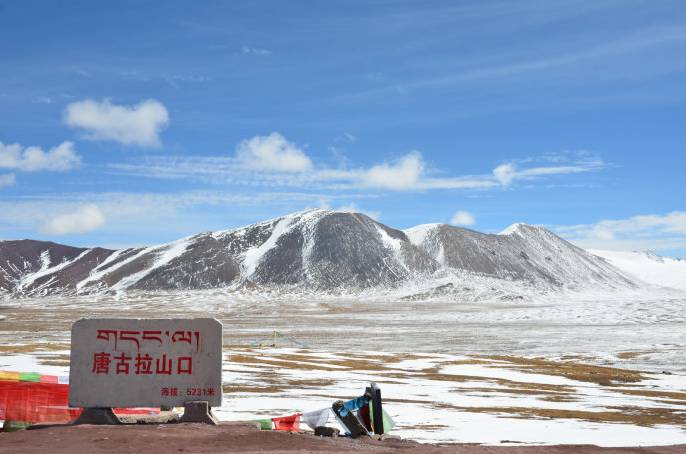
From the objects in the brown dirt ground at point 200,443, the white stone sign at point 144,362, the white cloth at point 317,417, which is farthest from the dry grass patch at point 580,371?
the white stone sign at point 144,362

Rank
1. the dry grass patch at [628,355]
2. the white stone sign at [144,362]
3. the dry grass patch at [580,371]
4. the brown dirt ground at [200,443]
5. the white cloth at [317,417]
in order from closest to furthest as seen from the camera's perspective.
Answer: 1. the brown dirt ground at [200,443]
2. the white stone sign at [144,362]
3. the white cloth at [317,417]
4. the dry grass patch at [580,371]
5. the dry grass patch at [628,355]

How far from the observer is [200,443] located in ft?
44.7

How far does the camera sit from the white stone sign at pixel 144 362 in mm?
15812

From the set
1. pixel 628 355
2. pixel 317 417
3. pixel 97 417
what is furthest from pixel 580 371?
pixel 97 417

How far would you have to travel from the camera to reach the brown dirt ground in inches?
513

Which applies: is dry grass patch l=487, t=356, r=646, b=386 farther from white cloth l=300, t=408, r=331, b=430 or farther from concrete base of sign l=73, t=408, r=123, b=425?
concrete base of sign l=73, t=408, r=123, b=425

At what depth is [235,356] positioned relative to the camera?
162 feet

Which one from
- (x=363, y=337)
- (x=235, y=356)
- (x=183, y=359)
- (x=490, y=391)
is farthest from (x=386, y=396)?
(x=363, y=337)

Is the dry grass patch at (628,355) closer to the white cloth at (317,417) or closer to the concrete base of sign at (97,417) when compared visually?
the white cloth at (317,417)

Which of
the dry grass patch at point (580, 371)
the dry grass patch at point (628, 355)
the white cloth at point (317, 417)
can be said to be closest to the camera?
the white cloth at point (317, 417)

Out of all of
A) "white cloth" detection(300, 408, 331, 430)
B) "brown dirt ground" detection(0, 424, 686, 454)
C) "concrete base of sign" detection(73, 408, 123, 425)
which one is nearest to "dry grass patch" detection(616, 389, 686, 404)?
"brown dirt ground" detection(0, 424, 686, 454)

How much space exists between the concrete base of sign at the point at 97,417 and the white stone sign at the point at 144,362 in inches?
5.3

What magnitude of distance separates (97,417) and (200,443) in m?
3.41

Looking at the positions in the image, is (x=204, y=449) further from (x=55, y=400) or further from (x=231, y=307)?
(x=231, y=307)
